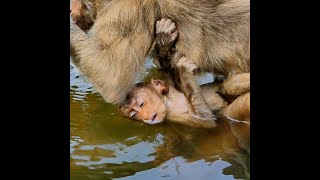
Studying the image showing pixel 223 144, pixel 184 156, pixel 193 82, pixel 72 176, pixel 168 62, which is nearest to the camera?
pixel 72 176

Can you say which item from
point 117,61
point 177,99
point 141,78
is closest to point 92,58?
point 117,61

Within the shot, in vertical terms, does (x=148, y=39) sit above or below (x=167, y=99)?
above

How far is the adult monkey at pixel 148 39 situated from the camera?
18.0 feet

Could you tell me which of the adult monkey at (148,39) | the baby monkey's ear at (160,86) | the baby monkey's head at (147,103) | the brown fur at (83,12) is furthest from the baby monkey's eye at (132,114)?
the brown fur at (83,12)

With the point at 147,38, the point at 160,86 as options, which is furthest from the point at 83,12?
the point at 160,86

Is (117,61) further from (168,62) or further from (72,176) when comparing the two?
(72,176)

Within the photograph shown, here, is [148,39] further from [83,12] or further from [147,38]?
[83,12]

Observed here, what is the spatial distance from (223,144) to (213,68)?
1074 millimetres

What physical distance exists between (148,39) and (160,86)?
525 millimetres

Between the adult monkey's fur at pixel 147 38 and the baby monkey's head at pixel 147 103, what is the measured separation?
0.34 ft

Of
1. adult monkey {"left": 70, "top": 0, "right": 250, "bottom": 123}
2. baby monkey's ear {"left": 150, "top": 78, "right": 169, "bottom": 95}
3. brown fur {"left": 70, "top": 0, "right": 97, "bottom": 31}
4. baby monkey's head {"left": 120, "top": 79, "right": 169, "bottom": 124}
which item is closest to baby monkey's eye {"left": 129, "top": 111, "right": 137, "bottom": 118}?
baby monkey's head {"left": 120, "top": 79, "right": 169, "bottom": 124}

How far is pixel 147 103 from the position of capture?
551cm

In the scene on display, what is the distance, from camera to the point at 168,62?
18.7ft

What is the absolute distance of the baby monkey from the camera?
5.39 metres
